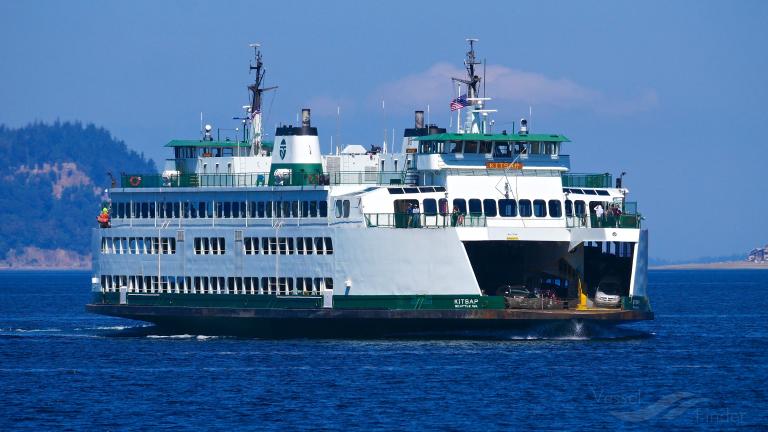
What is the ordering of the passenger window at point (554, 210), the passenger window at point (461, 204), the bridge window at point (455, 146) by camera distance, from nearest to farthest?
the passenger window at point (461, 204)
the bridge window at point (455, 146)
the passenger window at point (554, 210)

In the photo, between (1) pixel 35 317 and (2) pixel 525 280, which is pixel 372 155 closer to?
(2) pixel 525 280

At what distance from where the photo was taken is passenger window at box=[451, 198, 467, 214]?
2247 inches

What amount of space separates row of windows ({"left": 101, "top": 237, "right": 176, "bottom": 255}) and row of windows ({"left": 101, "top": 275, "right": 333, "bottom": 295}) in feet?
3.31

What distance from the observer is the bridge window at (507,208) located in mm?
57562

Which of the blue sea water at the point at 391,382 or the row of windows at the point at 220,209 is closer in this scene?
the blue sea water at the point at 391,382

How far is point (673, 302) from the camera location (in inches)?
4188

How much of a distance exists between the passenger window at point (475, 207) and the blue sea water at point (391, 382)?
434 centimetres

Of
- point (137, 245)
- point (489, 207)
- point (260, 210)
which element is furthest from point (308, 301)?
point (137, 245)

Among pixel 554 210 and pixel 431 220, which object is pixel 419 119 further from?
pixel 431 220

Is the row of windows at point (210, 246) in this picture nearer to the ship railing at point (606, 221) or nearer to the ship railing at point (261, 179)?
the ship railing at point (261, 179)

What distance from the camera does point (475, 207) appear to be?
188ft

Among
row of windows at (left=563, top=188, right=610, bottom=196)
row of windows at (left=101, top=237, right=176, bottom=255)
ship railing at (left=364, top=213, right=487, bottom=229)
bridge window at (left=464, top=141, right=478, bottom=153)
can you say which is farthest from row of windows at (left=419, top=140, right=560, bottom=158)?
row of windows at (left=101, top=237, right=176, bottom=255)

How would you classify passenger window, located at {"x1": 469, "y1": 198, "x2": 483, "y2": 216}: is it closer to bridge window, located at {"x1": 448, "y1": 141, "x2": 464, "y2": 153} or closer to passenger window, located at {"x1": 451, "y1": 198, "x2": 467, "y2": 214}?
passenger window, located at {"x1": 451, "y1": 198, "x2": 467, "y2": 214}

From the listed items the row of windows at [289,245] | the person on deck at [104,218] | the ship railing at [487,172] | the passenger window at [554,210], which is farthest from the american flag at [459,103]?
the person on deck at [104,218]
